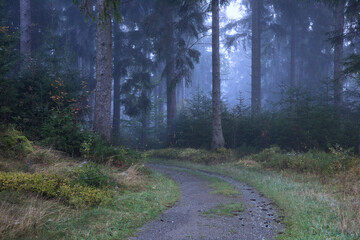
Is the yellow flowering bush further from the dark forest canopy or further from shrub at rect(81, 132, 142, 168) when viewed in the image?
the dark forest canopy

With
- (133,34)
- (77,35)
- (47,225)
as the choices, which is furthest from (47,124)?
(77,35)

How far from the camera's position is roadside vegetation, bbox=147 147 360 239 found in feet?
15.4

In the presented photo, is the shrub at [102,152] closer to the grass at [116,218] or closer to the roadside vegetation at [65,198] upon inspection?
the roadside vegetation at [65,198]

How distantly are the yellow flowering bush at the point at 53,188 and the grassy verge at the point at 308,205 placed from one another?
12.1ft

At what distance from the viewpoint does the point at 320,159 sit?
11.2 metres

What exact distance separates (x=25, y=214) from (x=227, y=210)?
3931mm

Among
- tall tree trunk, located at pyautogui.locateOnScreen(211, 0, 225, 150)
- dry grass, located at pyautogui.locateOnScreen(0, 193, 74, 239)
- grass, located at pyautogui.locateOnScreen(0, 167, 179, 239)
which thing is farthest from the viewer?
tall tree trunk, located at pyautogui.locateOnScreen(211, 0, 225, 150)

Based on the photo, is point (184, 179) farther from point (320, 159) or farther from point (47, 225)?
point (47, 225)

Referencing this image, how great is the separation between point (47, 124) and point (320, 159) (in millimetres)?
10421

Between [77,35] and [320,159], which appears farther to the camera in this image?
[77,35]

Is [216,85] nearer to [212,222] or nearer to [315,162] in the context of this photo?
[315,162]

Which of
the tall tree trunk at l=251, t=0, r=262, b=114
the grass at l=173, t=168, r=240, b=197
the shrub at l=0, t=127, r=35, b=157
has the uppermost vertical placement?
the tall tree trunk at l=251, t=0, r=262, b=114

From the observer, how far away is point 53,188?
5547 millimetres

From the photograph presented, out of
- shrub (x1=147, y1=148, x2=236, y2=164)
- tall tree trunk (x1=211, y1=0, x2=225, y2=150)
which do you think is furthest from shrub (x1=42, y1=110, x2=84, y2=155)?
tall tree trunk (x1=211, y1=0, x2=225, y2=150)
